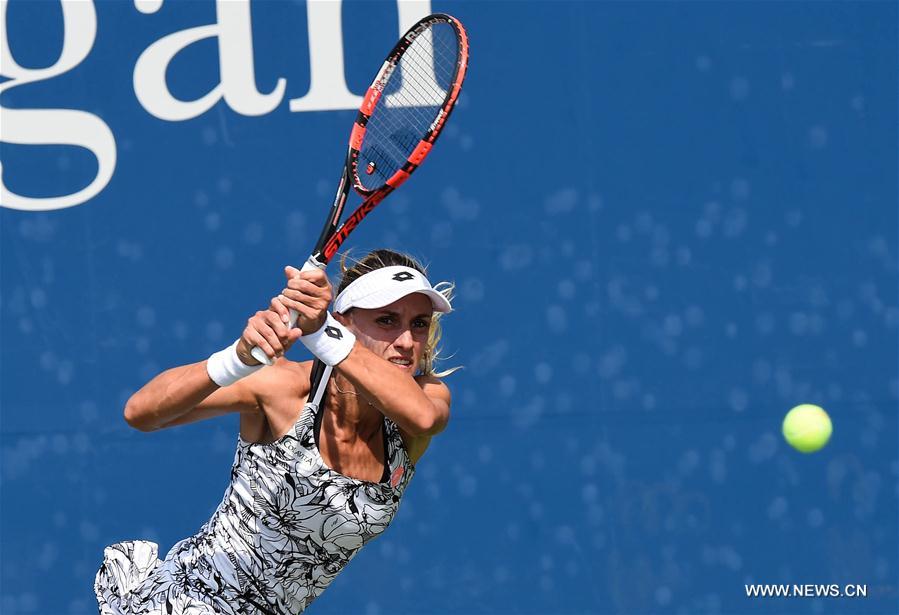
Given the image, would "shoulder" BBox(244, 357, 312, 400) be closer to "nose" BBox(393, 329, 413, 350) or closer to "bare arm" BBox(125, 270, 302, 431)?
"bare arm" BBox(125, 270, 302, 431)

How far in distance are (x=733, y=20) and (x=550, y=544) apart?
1.63 meters

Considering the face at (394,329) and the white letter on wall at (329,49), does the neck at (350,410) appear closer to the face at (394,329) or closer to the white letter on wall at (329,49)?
the face at (394,329)

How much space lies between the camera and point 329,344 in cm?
234

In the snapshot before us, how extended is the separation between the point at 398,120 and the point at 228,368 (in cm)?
123

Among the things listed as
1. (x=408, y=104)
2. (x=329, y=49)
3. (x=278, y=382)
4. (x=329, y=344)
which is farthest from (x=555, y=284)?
(x=329, y=344)

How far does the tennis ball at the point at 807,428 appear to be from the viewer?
3805mm

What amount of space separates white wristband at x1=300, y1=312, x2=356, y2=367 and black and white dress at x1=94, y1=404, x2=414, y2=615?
226 mm

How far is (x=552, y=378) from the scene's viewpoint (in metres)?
3.92

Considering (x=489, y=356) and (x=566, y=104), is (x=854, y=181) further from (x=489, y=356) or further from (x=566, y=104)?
(x=489, y=356)

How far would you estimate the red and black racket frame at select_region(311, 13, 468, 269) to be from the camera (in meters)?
2.54

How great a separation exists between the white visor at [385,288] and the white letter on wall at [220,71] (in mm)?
1457

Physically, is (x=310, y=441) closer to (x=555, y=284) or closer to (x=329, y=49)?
(x=555, y=284)

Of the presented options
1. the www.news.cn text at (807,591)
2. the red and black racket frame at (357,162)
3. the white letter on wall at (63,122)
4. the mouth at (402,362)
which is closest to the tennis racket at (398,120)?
the red and black racket frame at (357,162)

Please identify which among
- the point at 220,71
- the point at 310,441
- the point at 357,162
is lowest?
the point at 310,441
